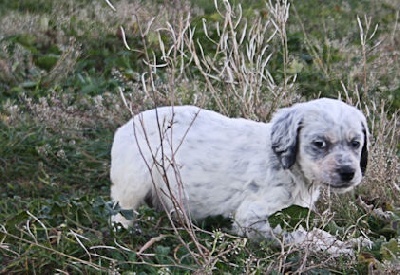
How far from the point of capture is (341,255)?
4.45 meters

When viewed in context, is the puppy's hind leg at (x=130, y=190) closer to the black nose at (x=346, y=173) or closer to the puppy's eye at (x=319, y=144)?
the puppy's eye at (x=319, y=144)

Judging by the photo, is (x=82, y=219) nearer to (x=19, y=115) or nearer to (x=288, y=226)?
(x=288, y=226)

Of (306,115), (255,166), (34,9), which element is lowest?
(34,9)

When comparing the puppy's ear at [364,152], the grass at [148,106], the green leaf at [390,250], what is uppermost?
the puppy's ear at [364,152]

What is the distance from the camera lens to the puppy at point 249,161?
4781 mm

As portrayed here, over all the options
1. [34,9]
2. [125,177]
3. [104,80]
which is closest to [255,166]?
[125,177]

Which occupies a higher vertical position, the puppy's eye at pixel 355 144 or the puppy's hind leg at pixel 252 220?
the puppy's eye at pixel 355 144

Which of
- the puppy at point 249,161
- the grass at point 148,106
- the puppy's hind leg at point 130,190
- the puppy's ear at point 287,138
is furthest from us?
the puppy's hind leg at point 130,190

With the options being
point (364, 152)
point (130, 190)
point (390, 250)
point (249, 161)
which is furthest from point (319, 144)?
point (130, 190)

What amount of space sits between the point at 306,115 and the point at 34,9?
512cm

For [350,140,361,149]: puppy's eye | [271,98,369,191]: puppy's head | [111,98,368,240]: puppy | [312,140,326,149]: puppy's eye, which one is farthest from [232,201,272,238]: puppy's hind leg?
[350,140,361,149]: puppy's eye

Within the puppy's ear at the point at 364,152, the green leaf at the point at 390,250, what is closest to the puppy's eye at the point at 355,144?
the puppy's ear at the point at 364,152

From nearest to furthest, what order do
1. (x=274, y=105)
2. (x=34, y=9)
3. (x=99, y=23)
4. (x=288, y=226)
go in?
(x=288, y=226) → (x=274, y=105) → (x=99, y=23) → (x=34, y=9)

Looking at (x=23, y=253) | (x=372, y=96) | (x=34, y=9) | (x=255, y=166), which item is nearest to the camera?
(x=23, y=253)
